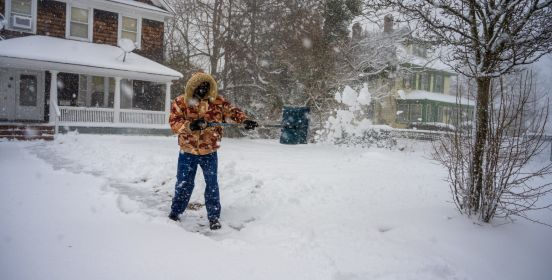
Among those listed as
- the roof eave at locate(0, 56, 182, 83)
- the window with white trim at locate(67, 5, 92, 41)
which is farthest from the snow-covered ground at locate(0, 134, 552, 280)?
the window with white trim at locate(67, 5, 92, 41)

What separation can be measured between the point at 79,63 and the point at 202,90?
509 inches

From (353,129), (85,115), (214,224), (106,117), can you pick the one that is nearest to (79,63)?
(85,115)

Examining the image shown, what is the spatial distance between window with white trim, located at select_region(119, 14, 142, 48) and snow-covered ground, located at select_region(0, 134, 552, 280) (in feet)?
45.0

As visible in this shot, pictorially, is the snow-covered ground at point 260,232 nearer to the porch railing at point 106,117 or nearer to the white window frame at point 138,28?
the porch railing at point 106,117

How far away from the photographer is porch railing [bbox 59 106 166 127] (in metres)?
16.0

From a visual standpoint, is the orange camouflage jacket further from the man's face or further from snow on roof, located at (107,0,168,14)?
snow on roof, located at (107,0,168,14)

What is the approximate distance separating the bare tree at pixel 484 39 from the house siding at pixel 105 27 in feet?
57.3

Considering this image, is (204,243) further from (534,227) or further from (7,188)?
(534,227)

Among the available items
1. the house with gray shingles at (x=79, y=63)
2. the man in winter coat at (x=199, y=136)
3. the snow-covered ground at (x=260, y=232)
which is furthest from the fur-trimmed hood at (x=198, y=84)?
the house with gray shingles at (x=79, y=63)

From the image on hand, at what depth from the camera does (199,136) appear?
14.5 feet

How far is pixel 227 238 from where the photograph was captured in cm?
413

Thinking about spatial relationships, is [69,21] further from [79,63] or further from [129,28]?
[79,63]

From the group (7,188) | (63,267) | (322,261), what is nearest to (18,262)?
(63,267)

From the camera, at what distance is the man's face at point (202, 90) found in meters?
4.46
